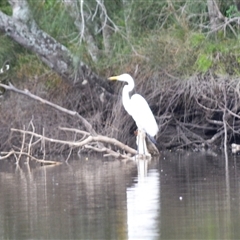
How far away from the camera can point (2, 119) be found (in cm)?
2281

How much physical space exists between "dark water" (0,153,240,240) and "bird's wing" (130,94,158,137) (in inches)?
91.1

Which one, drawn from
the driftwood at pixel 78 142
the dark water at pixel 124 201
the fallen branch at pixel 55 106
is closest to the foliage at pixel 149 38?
the fallen branch at pixel 55 106

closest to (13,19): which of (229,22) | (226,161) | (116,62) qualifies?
(116,62)

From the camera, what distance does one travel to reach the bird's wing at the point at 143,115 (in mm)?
20564

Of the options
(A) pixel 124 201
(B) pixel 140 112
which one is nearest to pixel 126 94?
(B) pixel 140 112

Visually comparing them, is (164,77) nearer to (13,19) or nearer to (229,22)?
(229,22)

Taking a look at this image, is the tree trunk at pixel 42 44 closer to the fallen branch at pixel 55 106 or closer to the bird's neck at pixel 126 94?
the fallen branch at pixel 55 106

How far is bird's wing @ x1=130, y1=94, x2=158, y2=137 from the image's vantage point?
20564mm

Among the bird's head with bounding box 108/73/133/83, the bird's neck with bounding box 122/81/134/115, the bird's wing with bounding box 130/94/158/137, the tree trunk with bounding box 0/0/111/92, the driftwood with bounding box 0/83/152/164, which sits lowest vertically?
the driftwood with bounding box 0/83/152/164

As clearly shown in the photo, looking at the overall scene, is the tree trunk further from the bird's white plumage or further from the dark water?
the dark water

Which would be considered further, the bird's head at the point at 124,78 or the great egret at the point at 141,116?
the bird's head at the point at 124,78

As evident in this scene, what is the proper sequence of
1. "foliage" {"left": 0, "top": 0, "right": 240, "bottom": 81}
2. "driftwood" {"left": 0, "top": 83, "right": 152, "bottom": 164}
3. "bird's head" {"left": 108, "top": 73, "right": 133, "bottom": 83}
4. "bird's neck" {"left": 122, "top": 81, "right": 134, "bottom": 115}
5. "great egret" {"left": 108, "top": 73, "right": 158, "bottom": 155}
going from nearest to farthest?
"driftwood" {"left": 0, "top": 83, "right": 152, "bottom": 164} → "foliage" {"left": 0, "top": 0, "right": 240, "bottom": 81} → "great egret" {"left": 108, "top": 73, "right": 158, "bottom": 155} → "bird's neck" {"left": 122, "top": 81, "right": 134, "bottom": 115} → "bird's head" {"left": 108, "top": 73, "right": 133, "bottom": 83}

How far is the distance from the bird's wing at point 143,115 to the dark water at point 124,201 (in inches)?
91.1

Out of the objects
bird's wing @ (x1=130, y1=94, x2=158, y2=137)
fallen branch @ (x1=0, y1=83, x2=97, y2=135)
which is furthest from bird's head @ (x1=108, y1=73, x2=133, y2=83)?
fallen branch @ (x1=0, y1=83, x2=97, y2=135)
